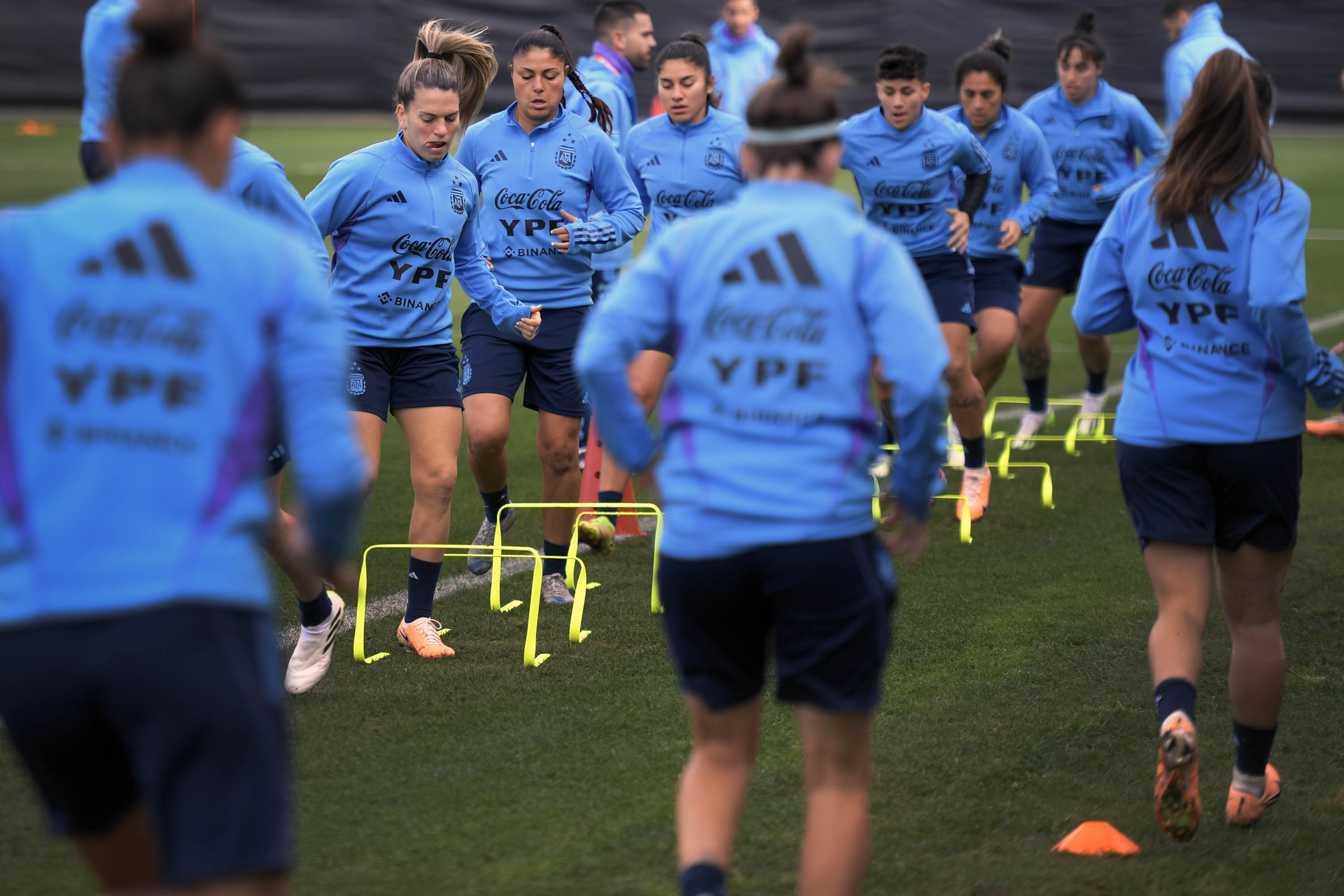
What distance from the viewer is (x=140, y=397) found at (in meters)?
2.20

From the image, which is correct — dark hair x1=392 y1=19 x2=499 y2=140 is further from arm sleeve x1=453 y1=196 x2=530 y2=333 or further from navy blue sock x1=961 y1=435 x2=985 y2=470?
navy blue sock x1=961 y1=435 x2=985 y2=470

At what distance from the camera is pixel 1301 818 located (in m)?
4.11

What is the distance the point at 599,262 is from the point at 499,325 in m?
3.08

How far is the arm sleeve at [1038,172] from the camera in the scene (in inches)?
328

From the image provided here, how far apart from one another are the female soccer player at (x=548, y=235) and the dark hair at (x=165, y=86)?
4062mm

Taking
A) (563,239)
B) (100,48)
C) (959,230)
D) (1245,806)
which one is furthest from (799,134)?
(959,230)

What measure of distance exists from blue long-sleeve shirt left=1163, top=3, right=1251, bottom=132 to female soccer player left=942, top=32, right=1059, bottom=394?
1227 mm

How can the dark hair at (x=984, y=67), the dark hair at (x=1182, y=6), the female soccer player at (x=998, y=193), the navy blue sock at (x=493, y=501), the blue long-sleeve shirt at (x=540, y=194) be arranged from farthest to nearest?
the dark hair at (x=1182, y=6) → the female soccer player at (x=998, y=193) → the dark hair at (x=984, y=67) → the navy blue sock at (x=493, y=501) → the blue long-sleeve shirt at (x=540, y=194)

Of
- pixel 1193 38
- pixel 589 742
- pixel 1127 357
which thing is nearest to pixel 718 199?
pixel 589 742

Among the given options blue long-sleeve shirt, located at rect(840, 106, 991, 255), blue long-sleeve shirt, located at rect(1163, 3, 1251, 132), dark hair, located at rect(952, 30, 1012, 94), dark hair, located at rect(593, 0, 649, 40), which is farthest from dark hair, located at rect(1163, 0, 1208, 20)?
dark hair, located at rect(593, 0, 649, 40)

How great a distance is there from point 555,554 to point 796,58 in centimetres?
402

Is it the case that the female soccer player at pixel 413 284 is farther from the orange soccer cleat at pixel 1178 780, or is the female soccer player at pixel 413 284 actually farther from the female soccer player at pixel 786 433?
the orange soccer cleat at pixel 1178 780

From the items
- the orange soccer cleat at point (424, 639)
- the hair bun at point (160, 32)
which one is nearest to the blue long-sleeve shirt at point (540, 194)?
the orange soccer cleat at point (424, 639)

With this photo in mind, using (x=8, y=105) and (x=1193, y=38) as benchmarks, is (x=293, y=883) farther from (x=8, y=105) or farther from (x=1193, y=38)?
(x=8, y=105)
